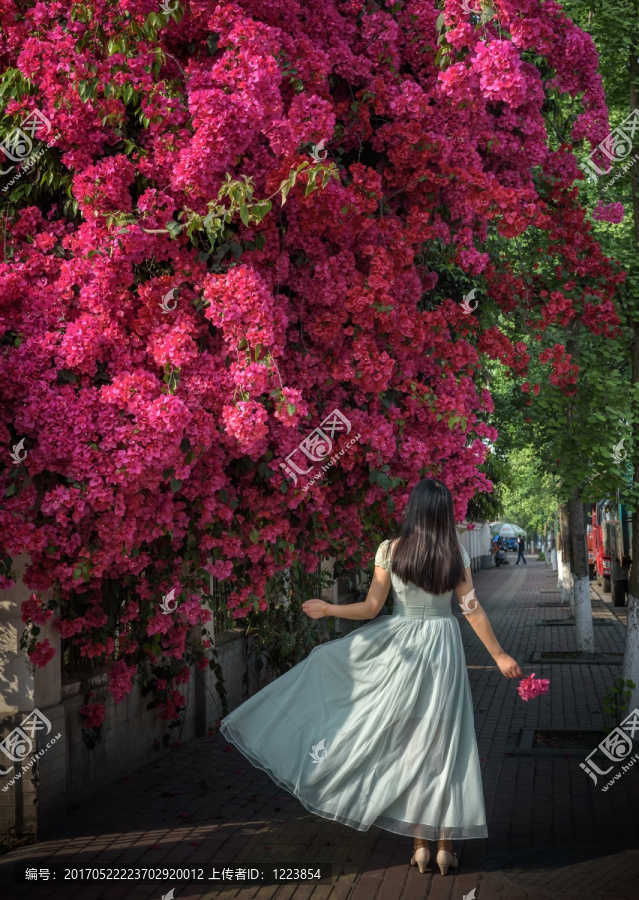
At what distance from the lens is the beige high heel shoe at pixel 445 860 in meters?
5.71

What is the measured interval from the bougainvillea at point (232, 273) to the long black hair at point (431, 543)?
92cm

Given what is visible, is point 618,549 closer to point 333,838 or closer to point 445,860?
point 333,838

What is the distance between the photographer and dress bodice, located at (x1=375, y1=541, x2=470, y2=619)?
5.84m

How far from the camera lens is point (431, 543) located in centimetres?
572

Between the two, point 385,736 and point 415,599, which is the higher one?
point 415,599

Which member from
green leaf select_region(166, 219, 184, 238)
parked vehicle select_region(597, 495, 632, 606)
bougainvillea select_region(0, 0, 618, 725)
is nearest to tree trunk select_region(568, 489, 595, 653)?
parked vehicle select_region(597, 495, 632, 606)

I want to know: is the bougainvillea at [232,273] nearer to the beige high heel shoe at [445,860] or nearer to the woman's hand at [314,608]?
the woman's hand at [314,608]

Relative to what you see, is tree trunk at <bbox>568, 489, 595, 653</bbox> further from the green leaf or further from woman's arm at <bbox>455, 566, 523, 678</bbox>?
the green leaf

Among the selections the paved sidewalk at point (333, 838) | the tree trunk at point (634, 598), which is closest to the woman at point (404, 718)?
the paved sidewalk at point (333, 838)

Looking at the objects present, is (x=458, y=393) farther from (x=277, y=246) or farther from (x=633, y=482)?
(x=633, y=482)

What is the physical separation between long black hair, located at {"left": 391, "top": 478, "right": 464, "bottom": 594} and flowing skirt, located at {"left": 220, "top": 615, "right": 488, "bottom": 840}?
0.26 meters

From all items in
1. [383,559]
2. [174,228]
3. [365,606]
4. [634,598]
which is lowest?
[634,598]

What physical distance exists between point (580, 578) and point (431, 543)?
13.6 m

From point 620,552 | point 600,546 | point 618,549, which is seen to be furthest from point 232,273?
point 600,546
